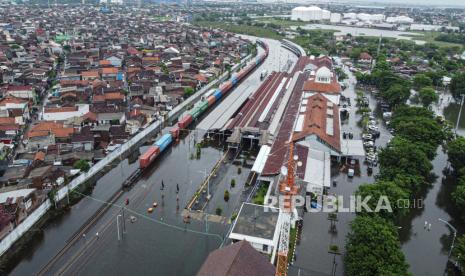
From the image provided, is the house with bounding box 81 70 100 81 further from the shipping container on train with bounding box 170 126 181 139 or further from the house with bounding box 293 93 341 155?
the house with bounding box 293 93 341 155

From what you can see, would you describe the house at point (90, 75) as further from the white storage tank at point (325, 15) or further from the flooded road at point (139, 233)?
the white storage tank at point (325, 15)

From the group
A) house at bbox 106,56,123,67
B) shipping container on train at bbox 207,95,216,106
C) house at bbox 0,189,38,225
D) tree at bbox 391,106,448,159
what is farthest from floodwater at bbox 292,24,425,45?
house at bbox 0,189,38,225

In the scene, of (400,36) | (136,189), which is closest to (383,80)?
(136,189)

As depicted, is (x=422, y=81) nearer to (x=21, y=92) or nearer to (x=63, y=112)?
(x=63, y=112)

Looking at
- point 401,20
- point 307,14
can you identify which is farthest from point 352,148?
point 401,20

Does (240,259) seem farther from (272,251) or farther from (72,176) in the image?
(72,176)

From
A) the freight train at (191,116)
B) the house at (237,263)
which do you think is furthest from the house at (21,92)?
the house at (237,263)
